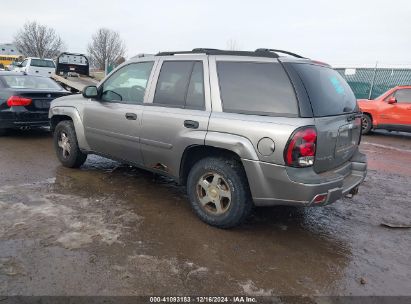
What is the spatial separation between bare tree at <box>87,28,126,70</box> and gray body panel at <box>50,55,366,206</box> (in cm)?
5952

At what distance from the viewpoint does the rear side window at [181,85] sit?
12.8 ft

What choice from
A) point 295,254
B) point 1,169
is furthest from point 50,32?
point 295,254

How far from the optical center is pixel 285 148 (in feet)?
10.3

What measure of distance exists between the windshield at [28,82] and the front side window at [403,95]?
9.69 m

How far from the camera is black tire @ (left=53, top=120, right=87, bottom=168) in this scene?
17.8 ft

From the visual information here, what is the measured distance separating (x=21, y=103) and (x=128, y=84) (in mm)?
3962

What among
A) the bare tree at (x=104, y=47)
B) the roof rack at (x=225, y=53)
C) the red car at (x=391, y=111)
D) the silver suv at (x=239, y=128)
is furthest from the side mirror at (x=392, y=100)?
the bare tree at (x=104, y=47)

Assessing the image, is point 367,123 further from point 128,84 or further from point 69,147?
point 69,147

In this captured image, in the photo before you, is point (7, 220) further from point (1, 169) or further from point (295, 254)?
point (295, 254)

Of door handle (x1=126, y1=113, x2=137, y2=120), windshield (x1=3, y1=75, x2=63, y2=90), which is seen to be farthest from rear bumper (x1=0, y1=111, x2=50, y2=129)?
door handle (x1=126, y1=113, x2=137, y2=120)

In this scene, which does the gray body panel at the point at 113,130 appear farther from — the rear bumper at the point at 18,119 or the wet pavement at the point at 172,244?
the rear bumper at the point at 18,119

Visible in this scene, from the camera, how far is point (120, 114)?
461 cm

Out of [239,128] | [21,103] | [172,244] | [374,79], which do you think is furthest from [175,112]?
[374,79]

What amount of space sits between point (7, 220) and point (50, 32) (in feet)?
203
